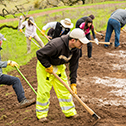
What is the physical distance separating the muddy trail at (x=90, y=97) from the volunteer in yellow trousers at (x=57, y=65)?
32 cm

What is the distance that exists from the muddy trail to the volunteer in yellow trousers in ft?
1.04

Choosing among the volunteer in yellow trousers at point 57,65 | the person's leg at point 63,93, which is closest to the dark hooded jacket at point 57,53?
the volunteer in yellow trousers at point 57,65

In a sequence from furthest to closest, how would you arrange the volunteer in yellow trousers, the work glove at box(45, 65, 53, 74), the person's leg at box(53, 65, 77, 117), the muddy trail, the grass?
1. the grass
2. the muddy trail
3. the person's leg at box(53, 65, 77, 117)
4. the work glove at box(45, 65, 53, 74)
5. the volunteer in yellow trousers

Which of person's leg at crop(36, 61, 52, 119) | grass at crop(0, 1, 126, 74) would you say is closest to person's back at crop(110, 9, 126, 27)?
grass at crop(0, 1, 126, 74)

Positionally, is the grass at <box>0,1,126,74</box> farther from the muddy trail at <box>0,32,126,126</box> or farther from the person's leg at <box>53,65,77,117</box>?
the person's leg at <box>53,65,77,117</box>

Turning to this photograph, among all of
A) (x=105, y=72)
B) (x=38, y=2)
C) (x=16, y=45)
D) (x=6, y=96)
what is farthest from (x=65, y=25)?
(x=38, y=2)

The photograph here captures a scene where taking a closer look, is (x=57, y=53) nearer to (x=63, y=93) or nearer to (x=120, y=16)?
(x=63, y=93)

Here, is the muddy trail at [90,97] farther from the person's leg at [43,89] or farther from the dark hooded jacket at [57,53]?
the dark hooded jacket at [57,53]

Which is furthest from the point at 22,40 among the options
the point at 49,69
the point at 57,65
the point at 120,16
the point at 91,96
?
the point at 49,69

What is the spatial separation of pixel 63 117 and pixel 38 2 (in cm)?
1944

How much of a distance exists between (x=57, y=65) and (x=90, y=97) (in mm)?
1685

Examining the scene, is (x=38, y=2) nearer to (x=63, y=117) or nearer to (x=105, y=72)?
(x=105, y=72)

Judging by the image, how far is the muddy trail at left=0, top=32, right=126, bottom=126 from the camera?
3.78 m

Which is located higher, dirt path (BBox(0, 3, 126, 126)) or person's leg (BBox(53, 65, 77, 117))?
person's leg (BBox(53, 65, 77, 117))
